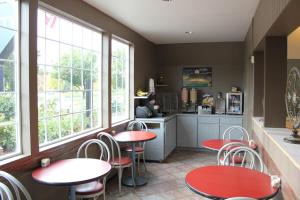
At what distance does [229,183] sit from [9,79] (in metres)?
2.03

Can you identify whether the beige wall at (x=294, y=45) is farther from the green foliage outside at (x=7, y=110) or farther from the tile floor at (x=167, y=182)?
the green foliage outside at (x=7, y=110)

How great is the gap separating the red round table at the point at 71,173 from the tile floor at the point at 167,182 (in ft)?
3.53

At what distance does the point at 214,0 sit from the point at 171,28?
5.34 feet

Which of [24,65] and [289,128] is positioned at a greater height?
[24,65]

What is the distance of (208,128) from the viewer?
5934mm

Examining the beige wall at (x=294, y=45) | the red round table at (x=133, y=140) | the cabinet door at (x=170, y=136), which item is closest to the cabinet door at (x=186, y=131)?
the cabinet door at (x=170, y=136)

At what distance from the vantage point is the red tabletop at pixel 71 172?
7.25ft

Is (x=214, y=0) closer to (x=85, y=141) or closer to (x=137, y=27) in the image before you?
(x=137, y=27)

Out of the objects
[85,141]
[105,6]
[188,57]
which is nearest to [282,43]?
[105,6]

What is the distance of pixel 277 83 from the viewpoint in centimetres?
287

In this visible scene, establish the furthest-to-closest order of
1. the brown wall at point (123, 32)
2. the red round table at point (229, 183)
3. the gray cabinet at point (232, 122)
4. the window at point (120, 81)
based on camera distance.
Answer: the gray cabinet at point (232, 122)
the window at point (120, 81)
the brown wall at point (123, 32)
the red round table at point (229, 183)

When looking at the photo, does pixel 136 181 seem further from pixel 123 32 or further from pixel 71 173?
pixel 123 32

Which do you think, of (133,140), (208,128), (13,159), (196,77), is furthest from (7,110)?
(196,77)

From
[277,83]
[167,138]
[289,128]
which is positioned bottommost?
→ [167,138]
